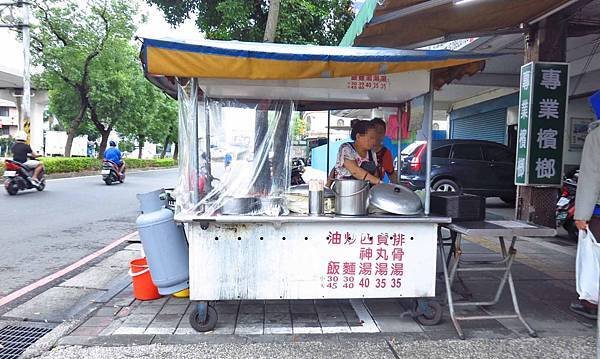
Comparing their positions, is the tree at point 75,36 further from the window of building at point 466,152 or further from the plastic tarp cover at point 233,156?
the plastic tarp cover at point 233,156

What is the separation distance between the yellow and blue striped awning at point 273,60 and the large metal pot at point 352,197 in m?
0.90

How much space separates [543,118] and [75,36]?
19588mm

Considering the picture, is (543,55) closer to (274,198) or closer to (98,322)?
(274,198)

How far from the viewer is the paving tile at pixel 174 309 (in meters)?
4.12

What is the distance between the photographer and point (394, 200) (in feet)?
12.6

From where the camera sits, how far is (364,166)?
4547 mm

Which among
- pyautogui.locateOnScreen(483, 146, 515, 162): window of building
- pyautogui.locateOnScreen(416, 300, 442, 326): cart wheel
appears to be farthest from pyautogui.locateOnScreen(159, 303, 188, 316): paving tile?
pyautogui.locateOnScreen(483, 146, 515, 162): window of building

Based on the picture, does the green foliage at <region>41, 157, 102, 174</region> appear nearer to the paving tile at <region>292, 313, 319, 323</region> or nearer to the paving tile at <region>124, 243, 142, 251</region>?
the paving tile at <region>124, 243, 142, 251</region>

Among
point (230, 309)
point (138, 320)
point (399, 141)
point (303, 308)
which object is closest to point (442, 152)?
point (399, 141)

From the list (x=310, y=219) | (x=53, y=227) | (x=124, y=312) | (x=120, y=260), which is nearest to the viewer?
(x=310, y=219)

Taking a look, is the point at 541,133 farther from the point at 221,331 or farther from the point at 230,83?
the point at 221,331

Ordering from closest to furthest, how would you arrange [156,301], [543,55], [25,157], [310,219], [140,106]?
[310,219]
[156,301]
[543,55]
[25,157]
[140,106]

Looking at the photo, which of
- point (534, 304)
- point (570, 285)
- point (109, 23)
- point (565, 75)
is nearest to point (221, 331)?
point (534, 304)

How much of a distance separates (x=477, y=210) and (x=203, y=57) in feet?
8.59
